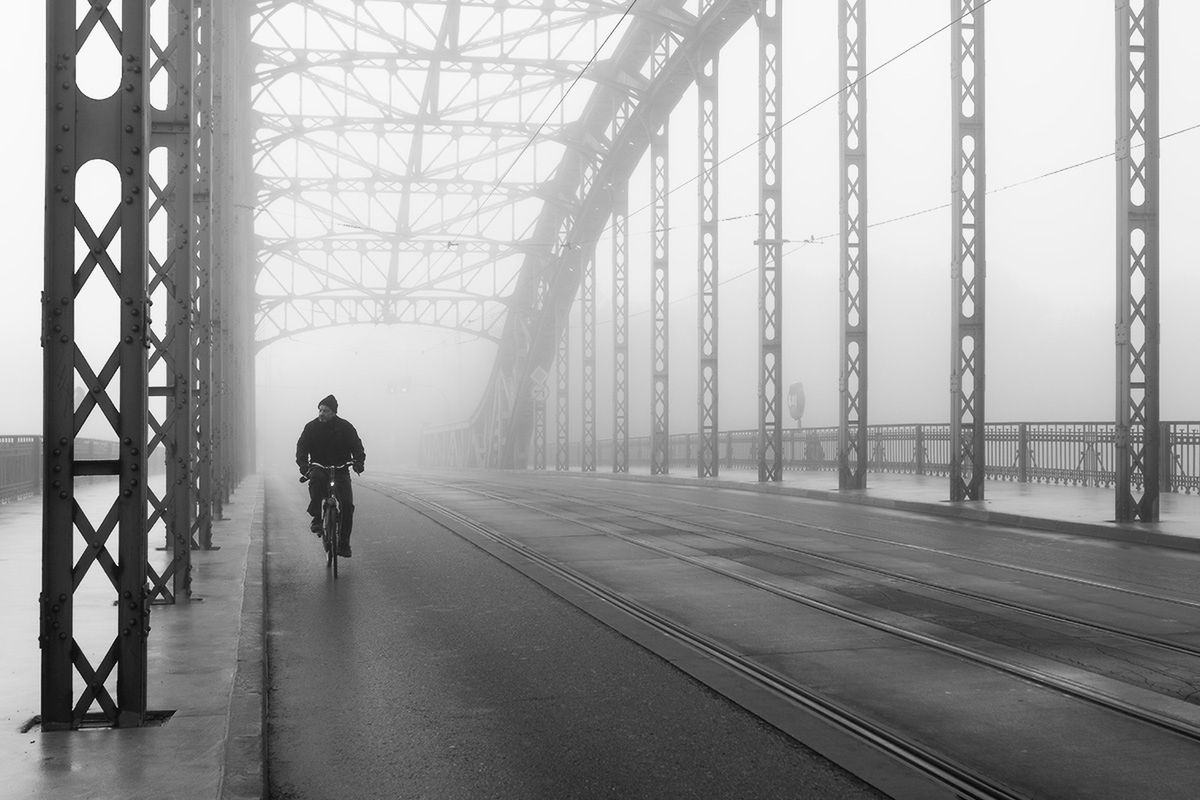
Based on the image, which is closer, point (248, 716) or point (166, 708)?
point (248, 716)

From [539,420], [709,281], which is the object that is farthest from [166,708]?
[539,420]

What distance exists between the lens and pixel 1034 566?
1297 centimetres

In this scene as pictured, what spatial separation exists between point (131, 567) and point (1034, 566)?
9.41 metres

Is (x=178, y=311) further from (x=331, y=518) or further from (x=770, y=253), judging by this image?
(x=770, y=253)

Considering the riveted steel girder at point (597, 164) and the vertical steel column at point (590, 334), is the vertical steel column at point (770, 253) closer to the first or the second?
the riveted steel girder at point (597, 164)

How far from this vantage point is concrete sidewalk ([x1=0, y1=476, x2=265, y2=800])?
16.8 ft

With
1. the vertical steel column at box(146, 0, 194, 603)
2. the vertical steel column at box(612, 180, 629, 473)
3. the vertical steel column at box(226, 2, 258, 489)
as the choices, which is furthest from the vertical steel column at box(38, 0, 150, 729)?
the vertical steel column at box(612, 180, 629, 473)

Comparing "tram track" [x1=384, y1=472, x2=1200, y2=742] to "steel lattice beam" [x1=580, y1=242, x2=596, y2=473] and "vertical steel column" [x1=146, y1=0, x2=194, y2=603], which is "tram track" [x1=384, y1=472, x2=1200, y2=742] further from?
"steel lattice beam" [x1=580, y1=242, x2=596, y2=473]

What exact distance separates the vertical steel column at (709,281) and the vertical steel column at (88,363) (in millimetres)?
29331

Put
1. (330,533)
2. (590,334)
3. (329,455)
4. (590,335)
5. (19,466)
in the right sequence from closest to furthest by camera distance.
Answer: (330,533)
(329,455)
(19,466)
(590,334)
(590,335)

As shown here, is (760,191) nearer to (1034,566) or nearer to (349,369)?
(1034,566)

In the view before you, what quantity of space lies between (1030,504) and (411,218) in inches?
1386

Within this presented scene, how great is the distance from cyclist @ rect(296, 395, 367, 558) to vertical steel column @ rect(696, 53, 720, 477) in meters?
22.0

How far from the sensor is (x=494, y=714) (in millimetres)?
6672
